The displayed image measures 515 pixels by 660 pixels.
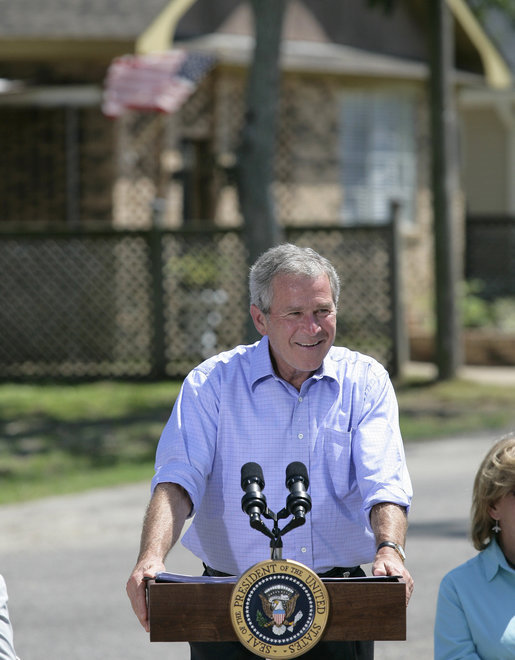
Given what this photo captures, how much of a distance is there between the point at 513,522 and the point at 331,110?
55.6 feet

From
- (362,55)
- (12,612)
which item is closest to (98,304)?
(362,55)

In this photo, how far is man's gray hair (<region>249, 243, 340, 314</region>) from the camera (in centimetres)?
378

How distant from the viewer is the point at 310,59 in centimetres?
1933

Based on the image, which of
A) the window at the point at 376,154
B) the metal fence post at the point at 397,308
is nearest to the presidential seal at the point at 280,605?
the metal fence post at the point at 397,308

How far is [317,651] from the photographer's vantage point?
12.1 ft

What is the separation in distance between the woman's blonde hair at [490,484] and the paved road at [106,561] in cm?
240

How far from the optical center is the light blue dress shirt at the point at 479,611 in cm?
368

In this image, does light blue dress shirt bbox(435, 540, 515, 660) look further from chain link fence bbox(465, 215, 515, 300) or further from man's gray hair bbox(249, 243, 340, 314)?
chain link fence bbox(465, 215, 515, 300)

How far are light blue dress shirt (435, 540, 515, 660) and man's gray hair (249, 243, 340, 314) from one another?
87cm

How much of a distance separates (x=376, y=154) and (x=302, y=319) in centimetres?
1759

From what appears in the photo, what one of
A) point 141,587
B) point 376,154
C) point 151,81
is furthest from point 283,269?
point 376,154

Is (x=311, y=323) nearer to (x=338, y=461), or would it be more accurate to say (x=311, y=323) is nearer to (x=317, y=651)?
(x=338, y=461)

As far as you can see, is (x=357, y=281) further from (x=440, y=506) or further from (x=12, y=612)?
(x=12, y=612)

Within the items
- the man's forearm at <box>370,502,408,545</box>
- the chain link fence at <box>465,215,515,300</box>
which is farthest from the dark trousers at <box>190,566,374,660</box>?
the chain link fence at <box>465,215,515,300</box>
